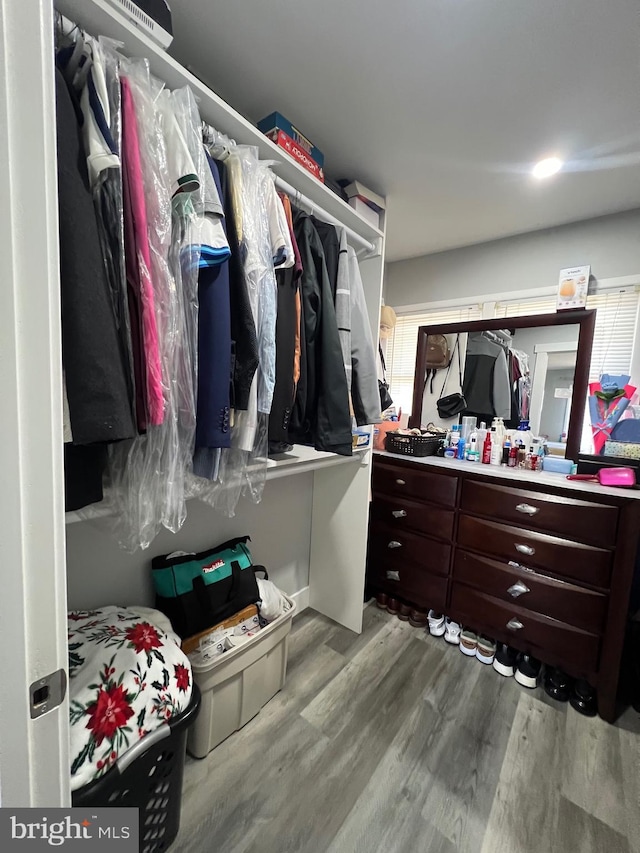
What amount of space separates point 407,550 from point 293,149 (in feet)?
6.18

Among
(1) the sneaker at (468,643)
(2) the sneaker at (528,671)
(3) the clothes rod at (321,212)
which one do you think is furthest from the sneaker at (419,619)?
(3) the clothes rod at (321,212)

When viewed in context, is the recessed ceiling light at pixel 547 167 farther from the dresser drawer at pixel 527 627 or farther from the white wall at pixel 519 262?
the dresser drawer at pixel 527 627

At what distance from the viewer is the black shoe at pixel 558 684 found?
4.67ft

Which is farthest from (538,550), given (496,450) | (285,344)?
(285,344)

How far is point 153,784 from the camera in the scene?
0.84m

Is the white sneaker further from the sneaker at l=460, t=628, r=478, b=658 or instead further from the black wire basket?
the black wire basket

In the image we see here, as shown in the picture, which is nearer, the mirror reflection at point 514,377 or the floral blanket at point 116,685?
the floral blanket at point 116,685

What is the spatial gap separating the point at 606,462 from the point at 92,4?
2.24 metres

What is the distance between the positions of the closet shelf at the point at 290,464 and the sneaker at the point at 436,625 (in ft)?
3.11

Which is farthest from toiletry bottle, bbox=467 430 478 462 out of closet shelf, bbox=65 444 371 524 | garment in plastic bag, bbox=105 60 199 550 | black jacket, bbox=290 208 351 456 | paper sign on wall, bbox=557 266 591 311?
garment in plastic bag, bbox=105 60 199 550

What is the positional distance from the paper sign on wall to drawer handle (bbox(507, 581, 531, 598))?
58.3 inches

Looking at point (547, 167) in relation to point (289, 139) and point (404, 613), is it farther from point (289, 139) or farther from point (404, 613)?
point (404, 613)

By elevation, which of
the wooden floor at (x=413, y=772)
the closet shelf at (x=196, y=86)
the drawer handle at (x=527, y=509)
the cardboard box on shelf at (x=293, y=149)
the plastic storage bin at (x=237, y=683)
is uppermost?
the cardboard box on shelf at (x=293, y=149)

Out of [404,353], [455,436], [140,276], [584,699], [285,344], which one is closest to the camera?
[140,276]
